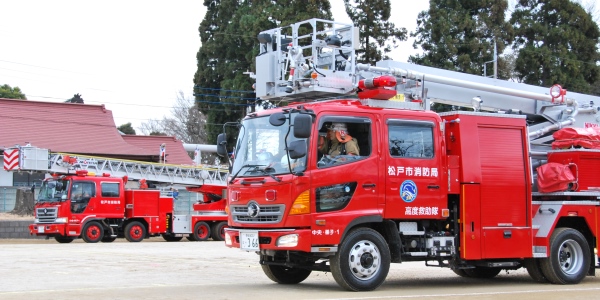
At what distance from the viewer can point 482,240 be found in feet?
41.2

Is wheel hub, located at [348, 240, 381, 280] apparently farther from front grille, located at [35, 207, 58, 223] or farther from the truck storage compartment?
front grille, located at [35, 207, 58, 223]

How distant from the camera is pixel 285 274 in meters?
13.2

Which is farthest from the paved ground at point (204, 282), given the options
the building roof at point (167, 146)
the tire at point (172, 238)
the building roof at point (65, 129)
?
the building roof at point (167, 146)

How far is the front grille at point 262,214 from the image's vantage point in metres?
11.4

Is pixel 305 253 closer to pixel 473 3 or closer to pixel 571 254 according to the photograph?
pixel 571 254

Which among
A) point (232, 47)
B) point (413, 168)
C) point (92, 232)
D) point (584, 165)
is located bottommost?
point (92, 232)

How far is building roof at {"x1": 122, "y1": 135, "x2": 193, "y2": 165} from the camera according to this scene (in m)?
54.7

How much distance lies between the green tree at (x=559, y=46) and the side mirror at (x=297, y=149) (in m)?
33.8

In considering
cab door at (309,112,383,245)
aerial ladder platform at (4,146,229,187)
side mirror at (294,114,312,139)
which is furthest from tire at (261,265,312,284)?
aerial ladder platform at (4,146,229,187)

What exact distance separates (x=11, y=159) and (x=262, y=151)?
2094 cm

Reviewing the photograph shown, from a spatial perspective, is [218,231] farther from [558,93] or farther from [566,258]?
[566,258]

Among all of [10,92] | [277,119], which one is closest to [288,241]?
[277,119]

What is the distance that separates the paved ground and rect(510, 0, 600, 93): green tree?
1081 inches

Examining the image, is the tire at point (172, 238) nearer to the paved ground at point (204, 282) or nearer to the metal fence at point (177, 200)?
the metal fence at point (177, 200)
